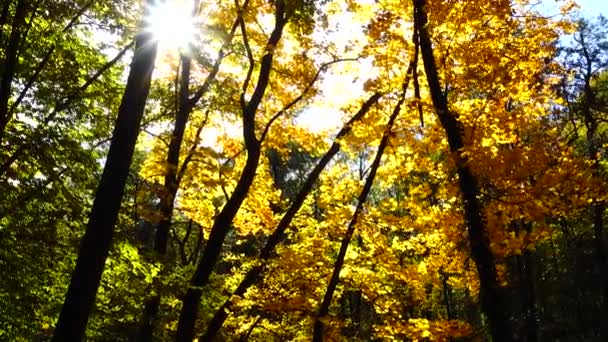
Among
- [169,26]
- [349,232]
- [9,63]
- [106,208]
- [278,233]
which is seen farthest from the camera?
[349,232]

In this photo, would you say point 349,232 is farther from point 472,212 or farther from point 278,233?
point 472,212

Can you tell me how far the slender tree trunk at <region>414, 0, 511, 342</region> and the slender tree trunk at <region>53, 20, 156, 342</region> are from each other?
4811 millimetres

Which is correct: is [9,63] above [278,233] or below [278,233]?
above

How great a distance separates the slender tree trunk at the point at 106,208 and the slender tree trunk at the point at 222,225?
3.30 meters

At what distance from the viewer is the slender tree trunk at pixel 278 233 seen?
10859mm

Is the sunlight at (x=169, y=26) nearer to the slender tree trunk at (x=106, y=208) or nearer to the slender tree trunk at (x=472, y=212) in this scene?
the slender tree trunk at (x=106, y=208)

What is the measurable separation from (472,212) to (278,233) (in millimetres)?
4719

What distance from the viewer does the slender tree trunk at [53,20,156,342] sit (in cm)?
590

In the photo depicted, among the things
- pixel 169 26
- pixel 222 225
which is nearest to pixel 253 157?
pixel 222 225

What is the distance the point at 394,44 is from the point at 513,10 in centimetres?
250

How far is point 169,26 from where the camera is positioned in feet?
26.1

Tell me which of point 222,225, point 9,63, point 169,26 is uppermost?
point 169,26

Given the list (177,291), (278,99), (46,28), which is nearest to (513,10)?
(278,99)

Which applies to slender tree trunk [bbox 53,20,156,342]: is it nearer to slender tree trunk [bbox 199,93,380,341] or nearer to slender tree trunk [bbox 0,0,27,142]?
slender tree trunk [bbox 0,0,27,142]
